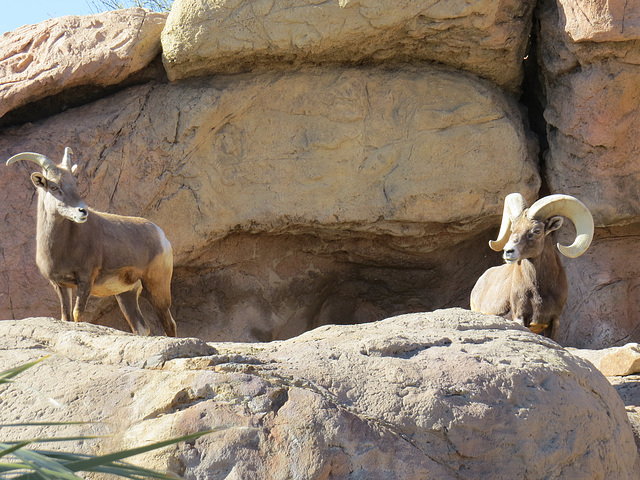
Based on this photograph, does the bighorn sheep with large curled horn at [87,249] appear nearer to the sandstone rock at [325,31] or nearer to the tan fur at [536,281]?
the sandstone rock at [325,31]

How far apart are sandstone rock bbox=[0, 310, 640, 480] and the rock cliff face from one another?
15.4ft

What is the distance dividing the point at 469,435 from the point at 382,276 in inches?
275

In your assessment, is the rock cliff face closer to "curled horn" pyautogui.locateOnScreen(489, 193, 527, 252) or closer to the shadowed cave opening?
the shadowed cave opening

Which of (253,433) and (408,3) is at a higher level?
(408,3)

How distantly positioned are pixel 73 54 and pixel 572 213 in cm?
573

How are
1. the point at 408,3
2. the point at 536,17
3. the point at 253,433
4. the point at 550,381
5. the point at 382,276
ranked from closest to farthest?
the point at 253,433 < the point at 550,381 < the point at 408,3 < the point at 536,17 < the point at 382,276

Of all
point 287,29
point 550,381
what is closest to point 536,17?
point 287,29

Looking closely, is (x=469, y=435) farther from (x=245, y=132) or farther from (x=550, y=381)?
(x=245, y=132)

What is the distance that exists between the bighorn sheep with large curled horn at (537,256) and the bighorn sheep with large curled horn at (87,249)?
3.43 metres

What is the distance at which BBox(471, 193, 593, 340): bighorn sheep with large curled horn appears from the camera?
22.7 feet

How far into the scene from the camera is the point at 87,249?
7.19 metres

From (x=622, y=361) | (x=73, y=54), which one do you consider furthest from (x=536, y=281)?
(x=73, y=54)

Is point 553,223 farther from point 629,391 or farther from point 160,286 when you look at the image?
point 160,286

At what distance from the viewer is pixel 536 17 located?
920cm
